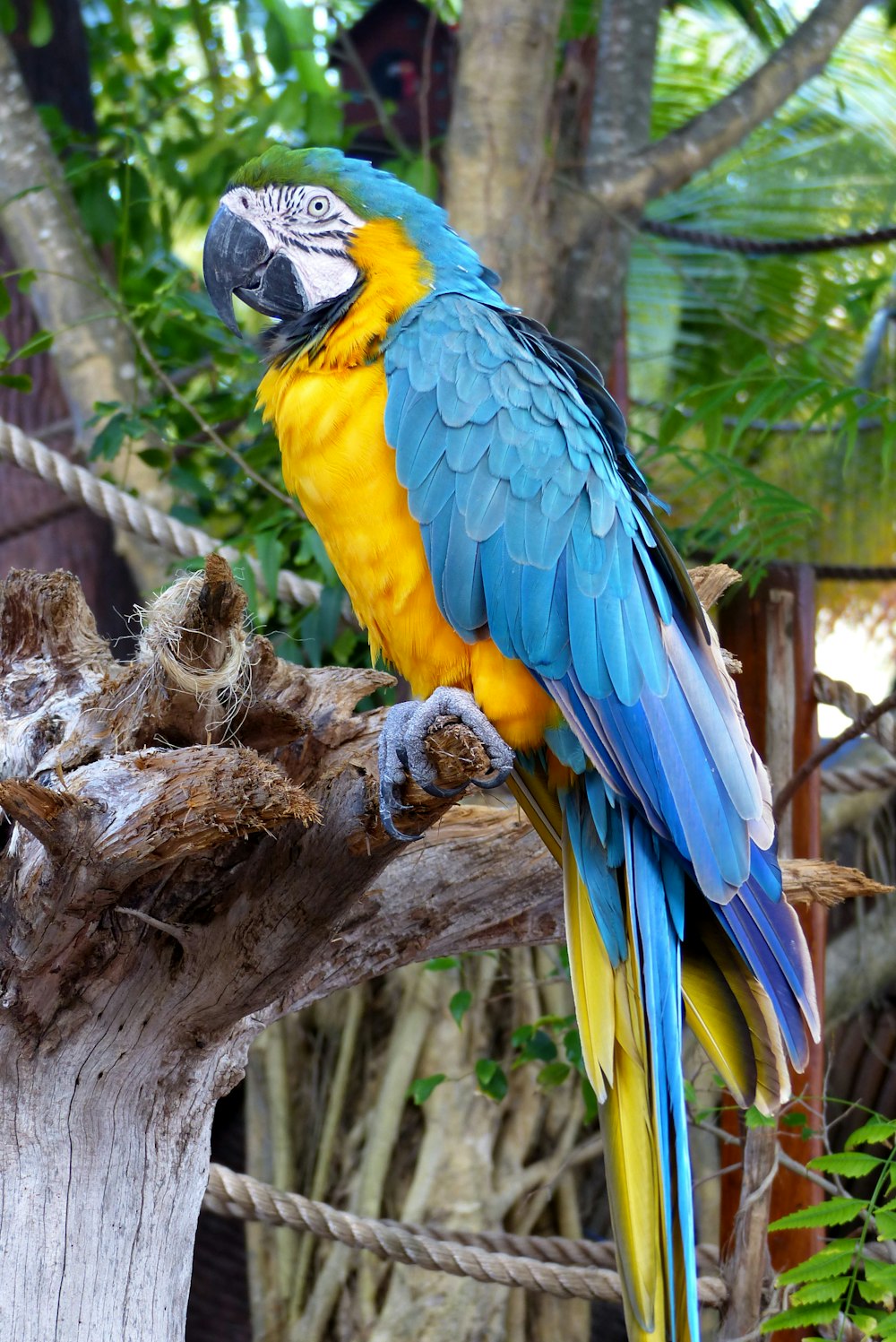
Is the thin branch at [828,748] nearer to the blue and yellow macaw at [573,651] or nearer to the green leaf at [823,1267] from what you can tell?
the blue and yellow macaw at [573,651]

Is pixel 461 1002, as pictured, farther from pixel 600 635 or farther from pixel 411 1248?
pixel 600 635

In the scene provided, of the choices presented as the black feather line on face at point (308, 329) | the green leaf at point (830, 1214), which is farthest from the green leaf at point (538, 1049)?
the black feather line on face at point (308, 329)

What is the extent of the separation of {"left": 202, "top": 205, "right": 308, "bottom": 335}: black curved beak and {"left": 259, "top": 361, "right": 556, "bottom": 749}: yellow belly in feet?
0.48

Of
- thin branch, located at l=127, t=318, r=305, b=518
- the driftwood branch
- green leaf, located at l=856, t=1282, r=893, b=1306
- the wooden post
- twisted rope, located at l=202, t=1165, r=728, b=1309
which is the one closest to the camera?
the driftwood branch

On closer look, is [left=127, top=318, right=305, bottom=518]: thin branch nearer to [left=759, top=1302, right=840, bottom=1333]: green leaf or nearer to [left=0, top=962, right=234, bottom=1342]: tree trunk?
[left=0, top=962, right=234, bottom=1342]: tree trunk

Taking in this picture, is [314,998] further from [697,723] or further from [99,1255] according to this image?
[697,723]

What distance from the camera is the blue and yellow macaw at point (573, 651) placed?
1049 millimetres

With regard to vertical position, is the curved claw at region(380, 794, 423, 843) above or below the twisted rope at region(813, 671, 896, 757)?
below

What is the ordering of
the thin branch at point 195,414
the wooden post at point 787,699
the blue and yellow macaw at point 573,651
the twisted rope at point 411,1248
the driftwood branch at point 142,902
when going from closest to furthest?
the driftwood branch at point 142,902, the blue and yellow macaw at point 573,651, the twisted rope at point 411,1248, the wooden post at point 787,699, the thin branch at point 195,414

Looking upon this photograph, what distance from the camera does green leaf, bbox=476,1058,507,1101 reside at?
5.71 feet

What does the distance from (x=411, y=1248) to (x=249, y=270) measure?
4.07 ft

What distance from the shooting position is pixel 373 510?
115 centimetres

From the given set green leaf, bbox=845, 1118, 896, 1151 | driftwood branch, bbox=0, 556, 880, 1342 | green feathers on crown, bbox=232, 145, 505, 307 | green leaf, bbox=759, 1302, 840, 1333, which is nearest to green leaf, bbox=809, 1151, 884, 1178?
green leaf, bbox=845, 1118, 896, 1151

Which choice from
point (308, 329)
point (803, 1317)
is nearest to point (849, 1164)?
point (803, 1317)
